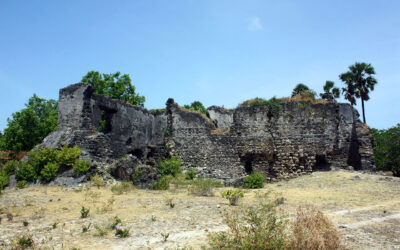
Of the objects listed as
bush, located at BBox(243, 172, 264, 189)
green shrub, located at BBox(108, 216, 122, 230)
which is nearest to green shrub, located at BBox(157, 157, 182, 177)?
bush, located at BBox(243, 172, 264, 189)

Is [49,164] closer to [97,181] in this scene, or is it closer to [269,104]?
[97,181]

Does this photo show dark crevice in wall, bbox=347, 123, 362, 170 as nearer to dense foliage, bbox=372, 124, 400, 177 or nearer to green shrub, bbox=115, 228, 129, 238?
dense foliage, bbox=372, 124, 400, 177

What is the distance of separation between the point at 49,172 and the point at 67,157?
0.90 meters

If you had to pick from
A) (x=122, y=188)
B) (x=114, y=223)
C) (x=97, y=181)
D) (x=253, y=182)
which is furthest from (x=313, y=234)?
(x=97, y=181)

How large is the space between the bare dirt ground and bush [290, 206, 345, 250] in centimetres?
76

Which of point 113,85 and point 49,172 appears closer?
point 49,172

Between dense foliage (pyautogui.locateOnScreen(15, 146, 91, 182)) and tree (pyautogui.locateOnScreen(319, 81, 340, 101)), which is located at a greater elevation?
tree (pyautogui.locateOnScreen(319, 81, 340, 101))

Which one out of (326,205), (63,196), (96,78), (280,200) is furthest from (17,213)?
(96,78)

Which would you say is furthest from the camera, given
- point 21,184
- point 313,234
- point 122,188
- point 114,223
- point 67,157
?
point 67,157

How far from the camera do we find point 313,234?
4391 mm

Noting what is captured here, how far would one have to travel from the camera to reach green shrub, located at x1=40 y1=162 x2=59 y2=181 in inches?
488

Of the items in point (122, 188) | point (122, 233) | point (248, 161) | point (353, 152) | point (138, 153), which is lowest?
point (122, 233)

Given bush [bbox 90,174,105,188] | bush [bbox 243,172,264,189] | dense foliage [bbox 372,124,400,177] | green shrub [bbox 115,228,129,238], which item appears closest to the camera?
green shrub [bbox 115,228,129,238]

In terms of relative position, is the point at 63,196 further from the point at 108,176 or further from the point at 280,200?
the point at 280,200
